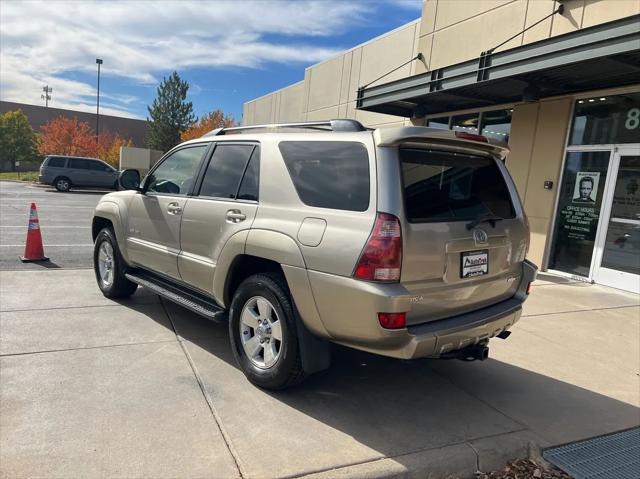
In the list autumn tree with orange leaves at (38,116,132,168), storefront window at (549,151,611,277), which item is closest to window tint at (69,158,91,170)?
autumn tree with orange leaves at (38,116,132,168)

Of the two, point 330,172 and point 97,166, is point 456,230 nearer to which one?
point 330,172

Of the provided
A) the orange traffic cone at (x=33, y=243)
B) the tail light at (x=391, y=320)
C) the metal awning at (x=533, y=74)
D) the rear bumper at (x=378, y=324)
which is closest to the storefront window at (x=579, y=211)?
the metal awning at (x=533, y=74)

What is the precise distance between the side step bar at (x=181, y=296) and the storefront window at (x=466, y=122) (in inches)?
343

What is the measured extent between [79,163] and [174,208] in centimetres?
2289

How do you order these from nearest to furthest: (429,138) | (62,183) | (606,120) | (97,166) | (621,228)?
(429,138), (621,228), (606,120), (62,183), (97,166)

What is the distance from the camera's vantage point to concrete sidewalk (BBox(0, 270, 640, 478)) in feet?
8.61

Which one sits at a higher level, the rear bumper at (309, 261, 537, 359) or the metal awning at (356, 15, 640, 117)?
the metal awning at (356, 15, 640, 117)

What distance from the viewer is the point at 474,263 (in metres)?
3.11

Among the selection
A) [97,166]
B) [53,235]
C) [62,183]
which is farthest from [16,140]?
[53,235]

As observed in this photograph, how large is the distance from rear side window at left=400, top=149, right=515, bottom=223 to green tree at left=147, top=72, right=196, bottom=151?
2173 inches

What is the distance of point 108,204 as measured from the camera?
5.35 metres

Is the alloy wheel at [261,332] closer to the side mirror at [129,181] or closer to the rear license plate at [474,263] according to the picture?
the rear license plate at [474,263]

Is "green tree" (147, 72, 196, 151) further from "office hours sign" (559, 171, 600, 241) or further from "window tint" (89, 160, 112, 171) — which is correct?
"office hours sign" (559, 171, 600, 241)

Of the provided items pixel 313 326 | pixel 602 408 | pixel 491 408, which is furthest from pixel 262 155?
pixel 602 408
